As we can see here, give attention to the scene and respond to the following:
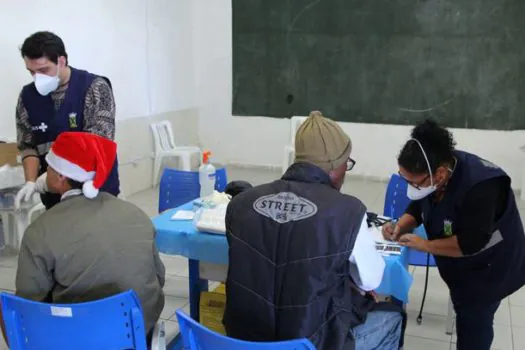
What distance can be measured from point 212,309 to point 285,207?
1119 mm

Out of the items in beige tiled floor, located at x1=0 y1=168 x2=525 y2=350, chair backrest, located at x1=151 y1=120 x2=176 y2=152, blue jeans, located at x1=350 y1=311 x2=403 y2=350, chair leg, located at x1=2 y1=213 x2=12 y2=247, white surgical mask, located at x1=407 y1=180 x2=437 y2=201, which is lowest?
beige tiled floor, located at x1=0 y1=168 x2=525 y2=350

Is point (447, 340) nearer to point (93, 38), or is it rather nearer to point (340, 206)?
point (340, 206)

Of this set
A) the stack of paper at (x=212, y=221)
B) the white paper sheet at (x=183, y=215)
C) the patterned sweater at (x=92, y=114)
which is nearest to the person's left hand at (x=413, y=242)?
the stack of paper at (x=212, y=221)

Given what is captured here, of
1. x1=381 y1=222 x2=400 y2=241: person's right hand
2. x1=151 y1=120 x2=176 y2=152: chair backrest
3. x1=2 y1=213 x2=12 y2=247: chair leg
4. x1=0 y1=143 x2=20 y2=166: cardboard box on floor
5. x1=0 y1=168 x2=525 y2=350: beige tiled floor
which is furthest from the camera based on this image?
x1=151 y1=120 x2=176 y2=152: chair backrest

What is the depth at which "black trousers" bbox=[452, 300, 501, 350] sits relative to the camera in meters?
2.02

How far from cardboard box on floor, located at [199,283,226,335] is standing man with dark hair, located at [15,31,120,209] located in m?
0.69

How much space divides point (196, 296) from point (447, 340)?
51.2 inches

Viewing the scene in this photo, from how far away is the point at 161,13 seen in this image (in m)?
6.09

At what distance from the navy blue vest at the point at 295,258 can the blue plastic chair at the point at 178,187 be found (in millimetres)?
1648

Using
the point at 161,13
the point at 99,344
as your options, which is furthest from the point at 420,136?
the point at 161,13

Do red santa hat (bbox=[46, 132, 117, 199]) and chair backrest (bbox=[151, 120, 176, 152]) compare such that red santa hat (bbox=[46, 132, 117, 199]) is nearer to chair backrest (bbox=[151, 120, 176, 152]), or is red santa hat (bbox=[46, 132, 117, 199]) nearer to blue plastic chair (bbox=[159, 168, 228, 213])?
blue plastic chair (bbox=[159, 168, 228, 213])

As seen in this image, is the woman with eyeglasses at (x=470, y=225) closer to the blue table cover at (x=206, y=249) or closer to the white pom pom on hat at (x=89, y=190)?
the blue table cover at (x=206, y=249)

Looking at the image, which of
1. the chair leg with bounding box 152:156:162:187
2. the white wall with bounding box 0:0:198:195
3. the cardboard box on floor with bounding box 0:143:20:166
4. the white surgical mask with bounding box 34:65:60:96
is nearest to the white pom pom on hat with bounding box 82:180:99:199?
the white surgical mask with bounding box 34:65:60:96

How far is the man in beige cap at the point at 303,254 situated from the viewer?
4.95 ft
